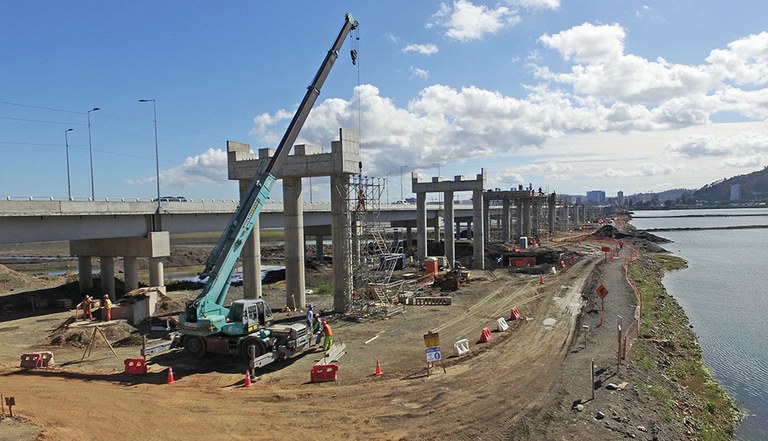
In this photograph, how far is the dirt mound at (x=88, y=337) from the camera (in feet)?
84.5

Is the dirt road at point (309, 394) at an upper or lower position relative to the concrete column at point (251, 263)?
lower

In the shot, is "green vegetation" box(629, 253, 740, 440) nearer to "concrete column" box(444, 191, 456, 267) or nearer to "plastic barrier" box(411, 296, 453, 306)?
"plastic barrier" box(411, 296, 453, 306)

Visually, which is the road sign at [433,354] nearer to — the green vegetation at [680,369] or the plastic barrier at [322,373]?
the plastic barrier at [322,373]

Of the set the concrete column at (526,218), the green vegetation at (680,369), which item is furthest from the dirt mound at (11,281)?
the concrete column at (526,218)

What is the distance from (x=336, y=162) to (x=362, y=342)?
1187cm

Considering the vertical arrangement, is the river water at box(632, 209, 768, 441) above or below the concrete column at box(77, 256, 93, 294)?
below

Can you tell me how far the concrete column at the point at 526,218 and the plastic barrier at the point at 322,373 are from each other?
81.8m

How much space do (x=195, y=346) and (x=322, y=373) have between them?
6.56 m

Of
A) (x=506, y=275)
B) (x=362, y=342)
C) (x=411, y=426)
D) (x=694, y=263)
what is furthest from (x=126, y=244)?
(x=694, y=263)

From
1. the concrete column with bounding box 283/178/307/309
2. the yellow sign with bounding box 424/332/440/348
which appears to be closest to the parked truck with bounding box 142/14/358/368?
the yellow sign with bounding box 424/332/440/348

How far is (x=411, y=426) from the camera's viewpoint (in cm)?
1488

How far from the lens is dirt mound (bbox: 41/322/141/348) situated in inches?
1014

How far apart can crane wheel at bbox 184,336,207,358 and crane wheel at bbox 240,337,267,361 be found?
2.01 metres

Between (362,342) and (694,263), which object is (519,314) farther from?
(694,263)
